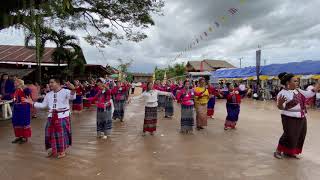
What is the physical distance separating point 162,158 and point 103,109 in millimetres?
2906

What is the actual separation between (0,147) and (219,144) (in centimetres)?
481

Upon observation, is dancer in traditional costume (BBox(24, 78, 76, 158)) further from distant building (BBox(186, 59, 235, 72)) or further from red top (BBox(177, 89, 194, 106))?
distant building (BBox(186, 59, 235, 72))

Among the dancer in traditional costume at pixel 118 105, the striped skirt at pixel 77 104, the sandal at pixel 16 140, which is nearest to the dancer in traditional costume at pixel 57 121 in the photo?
the sandal at pixel 16 140

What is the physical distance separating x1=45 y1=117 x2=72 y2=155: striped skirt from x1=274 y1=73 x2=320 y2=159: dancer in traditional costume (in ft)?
13.3

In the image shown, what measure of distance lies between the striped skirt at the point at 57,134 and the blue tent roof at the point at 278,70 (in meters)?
20.1

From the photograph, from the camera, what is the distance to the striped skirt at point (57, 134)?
23.9 ft

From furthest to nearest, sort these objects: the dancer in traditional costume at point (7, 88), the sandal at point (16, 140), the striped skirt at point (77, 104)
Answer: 1. the striped skirt at point (77, 104)
2. the dancer in traditional costume at point (7, 88)
3. the sandal at point (16, 140)

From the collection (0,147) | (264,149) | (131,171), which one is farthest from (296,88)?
(0,147)

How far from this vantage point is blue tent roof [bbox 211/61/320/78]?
2468 cm

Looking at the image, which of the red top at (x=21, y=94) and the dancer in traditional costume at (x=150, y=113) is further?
the dancer in traditional costume at (x=150, y=113)

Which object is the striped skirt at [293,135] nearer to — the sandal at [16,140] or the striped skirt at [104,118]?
the striped skirt at [104,118]

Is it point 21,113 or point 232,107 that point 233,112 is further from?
point 21,113

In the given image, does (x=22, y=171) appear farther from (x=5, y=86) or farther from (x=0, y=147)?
(x=5, y=86)

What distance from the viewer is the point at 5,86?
44.4ft
